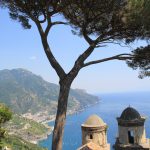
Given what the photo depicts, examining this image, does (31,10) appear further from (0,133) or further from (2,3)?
(0,133)

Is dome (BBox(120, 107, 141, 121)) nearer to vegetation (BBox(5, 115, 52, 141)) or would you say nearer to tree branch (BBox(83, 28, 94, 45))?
tree branch (BBox(83, 28, 94, 45))

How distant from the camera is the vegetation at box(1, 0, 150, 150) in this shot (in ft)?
34.1

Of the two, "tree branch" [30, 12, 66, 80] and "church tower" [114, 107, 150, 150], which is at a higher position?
"tree branch" [30, 12, 66, 80]

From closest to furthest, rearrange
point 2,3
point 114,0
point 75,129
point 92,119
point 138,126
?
point 114,0 < point 2,3 < point 138,126 < point 92,119 < point 75,129

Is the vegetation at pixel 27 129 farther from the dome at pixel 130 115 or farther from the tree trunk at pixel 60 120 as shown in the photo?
the tree trunk at pixel 60 120

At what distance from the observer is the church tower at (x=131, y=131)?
58.1ft

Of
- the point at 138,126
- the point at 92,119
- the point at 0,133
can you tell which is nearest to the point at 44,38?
the point at 138,126

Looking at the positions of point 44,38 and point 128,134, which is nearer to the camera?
point 44,38

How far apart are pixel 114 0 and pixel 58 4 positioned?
207cm

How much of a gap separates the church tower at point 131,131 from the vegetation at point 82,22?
700 centimetres

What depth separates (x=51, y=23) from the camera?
1086 centimetres

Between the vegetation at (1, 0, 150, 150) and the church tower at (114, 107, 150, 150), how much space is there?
6999 mm

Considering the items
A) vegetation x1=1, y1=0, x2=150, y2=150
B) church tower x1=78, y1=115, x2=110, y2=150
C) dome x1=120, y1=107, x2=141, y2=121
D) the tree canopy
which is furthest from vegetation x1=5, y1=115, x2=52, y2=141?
vegetation x1=1, y1=0, x2=150, y2=150

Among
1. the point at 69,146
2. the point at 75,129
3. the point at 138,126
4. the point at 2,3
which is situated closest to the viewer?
the point at 2,3
